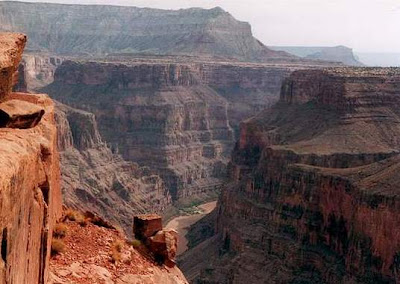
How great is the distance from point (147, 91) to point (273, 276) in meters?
87.3

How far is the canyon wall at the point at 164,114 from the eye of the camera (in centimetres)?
14225

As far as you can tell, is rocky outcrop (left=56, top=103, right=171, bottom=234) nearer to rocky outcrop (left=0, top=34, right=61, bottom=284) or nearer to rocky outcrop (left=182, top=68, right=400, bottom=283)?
rocky outcrop (left=182, top=68, right=400, bottom=283)

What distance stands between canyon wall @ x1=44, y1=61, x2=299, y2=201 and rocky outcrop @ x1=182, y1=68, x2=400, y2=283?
37.7 metres

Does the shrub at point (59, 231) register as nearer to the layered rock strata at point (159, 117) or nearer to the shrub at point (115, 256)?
the shrub at point (115, 256)

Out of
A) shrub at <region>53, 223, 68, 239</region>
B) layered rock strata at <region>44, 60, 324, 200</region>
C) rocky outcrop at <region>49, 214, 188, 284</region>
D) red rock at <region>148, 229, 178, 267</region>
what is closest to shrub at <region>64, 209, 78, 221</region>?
rocky outcrop at <region>49, 214, 188, 284</region>

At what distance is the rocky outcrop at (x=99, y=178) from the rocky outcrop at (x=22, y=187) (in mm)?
76777

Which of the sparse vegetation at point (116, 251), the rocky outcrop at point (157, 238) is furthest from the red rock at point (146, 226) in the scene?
the sparse vegetation at point (116, 251)

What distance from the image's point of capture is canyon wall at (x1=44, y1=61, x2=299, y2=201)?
142 meters

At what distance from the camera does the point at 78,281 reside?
20.4 meters

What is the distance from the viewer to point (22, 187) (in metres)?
14.7

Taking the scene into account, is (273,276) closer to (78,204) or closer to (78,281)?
(78,204)

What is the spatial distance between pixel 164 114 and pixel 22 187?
133 meters

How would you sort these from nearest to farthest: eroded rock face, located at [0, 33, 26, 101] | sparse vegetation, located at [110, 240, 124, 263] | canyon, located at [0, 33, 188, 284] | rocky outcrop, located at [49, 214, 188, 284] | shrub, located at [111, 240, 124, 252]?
1. canyon, located at [0, 33, 188, 284]
2. eroded rock face, located at [0, 33, 26, 101]
3. rocky outcrop, located at [49, 214, 188, 284]
4. sparse vegetation, located at [110, 240, 124, 263]
5. shrub, located at [111, 240, 124, 252]

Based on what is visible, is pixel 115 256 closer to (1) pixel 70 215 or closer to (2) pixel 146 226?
(2) pixel 146 226
